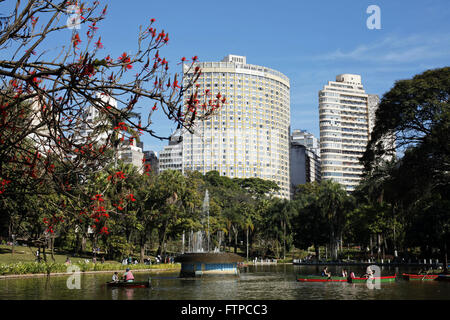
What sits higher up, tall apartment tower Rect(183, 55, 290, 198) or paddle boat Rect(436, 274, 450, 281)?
tall apartment tower Rect(183, 55, 290, 198)

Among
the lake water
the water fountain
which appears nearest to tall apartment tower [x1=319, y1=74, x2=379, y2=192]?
the water fountain

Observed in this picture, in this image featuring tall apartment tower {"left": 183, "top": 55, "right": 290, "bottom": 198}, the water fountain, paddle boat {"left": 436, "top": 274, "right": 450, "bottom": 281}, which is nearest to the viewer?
paddle boat {"left": 436, "top": 274, "right": 450, "bottom": 281}

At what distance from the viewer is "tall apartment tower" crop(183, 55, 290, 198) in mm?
178000

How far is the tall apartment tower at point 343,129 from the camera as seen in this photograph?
17968 centimetres

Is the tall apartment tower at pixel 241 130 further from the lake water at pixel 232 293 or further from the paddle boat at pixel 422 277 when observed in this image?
the lake water at pixel 232 293

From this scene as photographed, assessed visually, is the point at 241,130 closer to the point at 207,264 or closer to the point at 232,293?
the point at 207,264

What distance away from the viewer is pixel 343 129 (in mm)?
182875

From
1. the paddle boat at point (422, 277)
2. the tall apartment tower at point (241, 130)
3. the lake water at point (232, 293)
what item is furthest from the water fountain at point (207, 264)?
the tall apartment tower at point (241, 130)

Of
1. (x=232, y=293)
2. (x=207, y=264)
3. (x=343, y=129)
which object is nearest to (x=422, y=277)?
(x=232, y=293)

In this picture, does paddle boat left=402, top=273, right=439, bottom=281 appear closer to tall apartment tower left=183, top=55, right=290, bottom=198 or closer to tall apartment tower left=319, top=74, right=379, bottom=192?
tall apartment tower left=183, top=55, right=290, bottom=198

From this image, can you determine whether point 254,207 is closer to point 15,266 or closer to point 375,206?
point 375,206

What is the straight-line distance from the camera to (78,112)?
383 inches

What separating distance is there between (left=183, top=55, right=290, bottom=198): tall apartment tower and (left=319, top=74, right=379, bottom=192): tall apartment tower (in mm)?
18895

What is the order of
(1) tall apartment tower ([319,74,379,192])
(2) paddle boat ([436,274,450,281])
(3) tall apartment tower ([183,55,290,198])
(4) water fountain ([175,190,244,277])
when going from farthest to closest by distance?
(1) tall apartment tower ([319,74,379,192])
(3) tall apartment tower ([183,55,290,198])
(4) water fountain ([175,190,244,277])
(2) paddle boat ([436,274,450,281])
